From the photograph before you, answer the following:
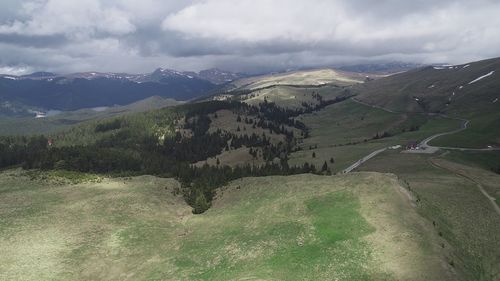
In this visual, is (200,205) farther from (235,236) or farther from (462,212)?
(462,212)

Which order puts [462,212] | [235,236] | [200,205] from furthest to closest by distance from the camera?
[200,205] < [462,212] < [235,236]

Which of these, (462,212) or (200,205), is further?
(200,205)

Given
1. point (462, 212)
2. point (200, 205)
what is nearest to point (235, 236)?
point (200, 205)

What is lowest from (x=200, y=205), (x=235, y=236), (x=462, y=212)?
(x=200, y=205)

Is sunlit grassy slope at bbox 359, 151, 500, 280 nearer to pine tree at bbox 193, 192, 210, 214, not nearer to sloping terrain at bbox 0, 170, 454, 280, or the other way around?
sloping terrain at bbox 0, 170, 454, 280

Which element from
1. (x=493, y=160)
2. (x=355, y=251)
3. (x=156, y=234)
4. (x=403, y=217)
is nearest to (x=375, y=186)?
(x=403, y=217)

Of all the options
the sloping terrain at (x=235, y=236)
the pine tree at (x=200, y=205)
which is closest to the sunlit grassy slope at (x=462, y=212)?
the sloping terrain at (x=235, y=236)

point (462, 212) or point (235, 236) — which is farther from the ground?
point (462, 212)

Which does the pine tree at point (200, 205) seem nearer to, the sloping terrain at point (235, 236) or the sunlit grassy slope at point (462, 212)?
the sloping terrain at point (235, 236)

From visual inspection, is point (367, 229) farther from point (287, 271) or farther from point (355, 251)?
point (287, 271)
